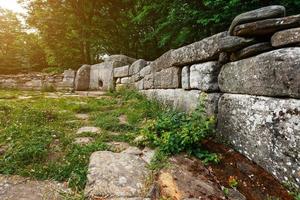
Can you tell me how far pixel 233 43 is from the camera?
7.73 feet

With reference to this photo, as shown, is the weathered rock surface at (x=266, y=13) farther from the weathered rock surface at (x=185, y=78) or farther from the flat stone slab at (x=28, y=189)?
the flat stone slab at (x=28, y=189)

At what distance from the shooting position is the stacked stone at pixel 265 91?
1.68 m

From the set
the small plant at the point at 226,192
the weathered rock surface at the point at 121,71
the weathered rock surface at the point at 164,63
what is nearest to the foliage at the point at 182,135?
the small plant at the point at 226,192

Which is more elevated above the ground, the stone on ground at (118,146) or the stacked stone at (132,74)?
the stacked stone at (132,74)

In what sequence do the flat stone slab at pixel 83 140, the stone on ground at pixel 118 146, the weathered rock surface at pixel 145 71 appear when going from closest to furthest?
the stone on ground at pixel 118 146
the flat stone slab at pixel 83 140
the weathered rock surface at pixel 145 71

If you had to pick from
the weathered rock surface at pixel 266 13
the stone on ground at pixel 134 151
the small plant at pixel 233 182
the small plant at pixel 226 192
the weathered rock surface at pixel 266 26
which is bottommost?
the small plant at pixel 226 192

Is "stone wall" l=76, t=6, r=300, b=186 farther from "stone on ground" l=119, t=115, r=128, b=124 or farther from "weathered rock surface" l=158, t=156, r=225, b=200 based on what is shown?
"stone on ground" l=119, t=115, r=128, b=124

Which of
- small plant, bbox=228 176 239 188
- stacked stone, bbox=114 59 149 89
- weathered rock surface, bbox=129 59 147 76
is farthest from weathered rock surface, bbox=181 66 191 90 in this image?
weathered rock surface, bbox=129 59 147 76

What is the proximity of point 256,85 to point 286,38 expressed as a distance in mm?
437

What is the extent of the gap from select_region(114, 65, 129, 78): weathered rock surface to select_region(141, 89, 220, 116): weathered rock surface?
87.5 inches

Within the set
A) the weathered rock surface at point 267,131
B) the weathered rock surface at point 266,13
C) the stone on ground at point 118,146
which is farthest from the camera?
the stone on ground at point 118,146

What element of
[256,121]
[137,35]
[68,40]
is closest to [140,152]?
[256,121]

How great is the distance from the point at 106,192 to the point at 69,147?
101cm

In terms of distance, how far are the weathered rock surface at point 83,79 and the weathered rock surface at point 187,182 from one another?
799 cm
